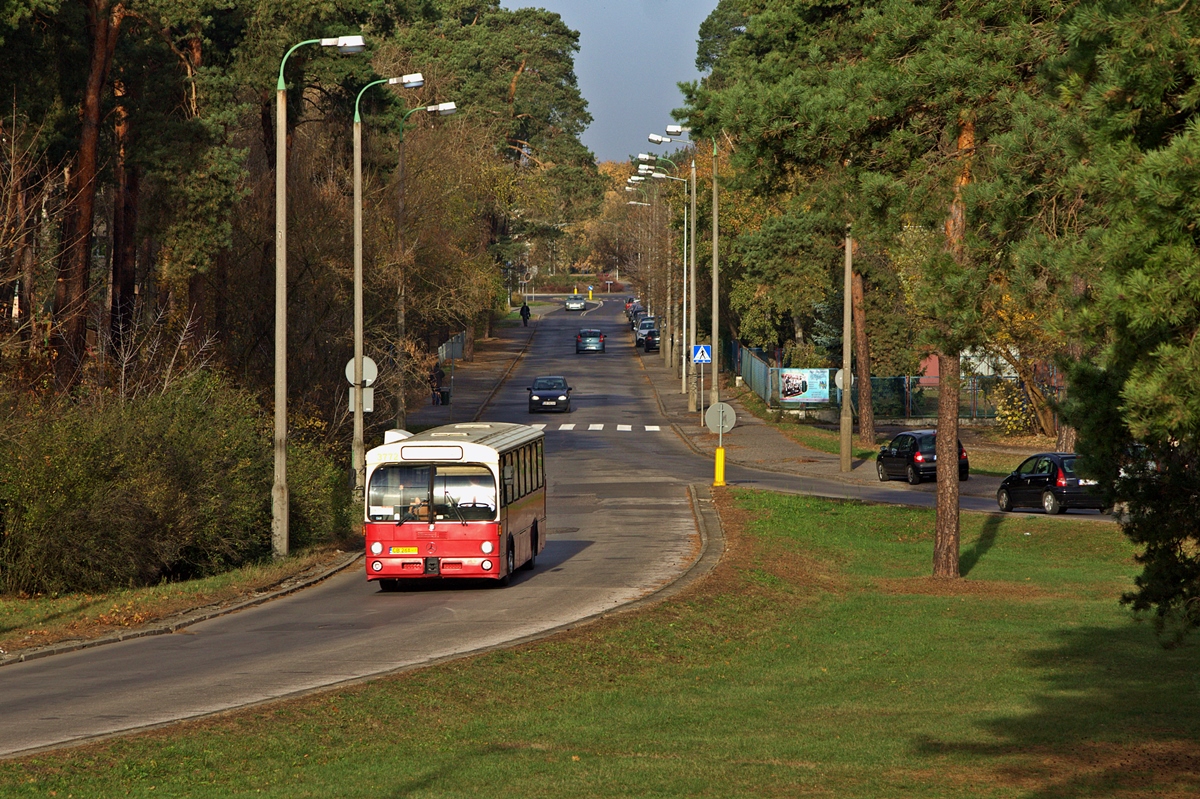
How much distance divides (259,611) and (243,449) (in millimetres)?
5251

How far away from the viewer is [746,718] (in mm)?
13047

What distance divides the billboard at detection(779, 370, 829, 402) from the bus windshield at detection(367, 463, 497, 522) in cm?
4562

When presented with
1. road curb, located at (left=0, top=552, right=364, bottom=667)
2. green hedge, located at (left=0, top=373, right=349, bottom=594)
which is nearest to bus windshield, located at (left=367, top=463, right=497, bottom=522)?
road curb, located at (left=0, top=552, right=364, bottom=667)

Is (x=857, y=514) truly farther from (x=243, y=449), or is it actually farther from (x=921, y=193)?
(x=921, y=193)

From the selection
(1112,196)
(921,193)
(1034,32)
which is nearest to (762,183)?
(921,193)

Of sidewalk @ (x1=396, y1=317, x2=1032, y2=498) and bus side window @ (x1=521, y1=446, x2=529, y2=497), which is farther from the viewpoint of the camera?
sidewalk @ (x1=396, y1=317, x2=1032, y2=498)

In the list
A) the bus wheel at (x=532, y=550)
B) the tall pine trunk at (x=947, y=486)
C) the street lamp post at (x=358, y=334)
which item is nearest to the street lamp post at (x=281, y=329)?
the street lamp post at (x=358, y=334)

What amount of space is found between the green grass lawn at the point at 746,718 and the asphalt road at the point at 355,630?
1137 millimetres

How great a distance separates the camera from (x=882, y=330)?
218 feet

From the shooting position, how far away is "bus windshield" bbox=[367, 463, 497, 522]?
21469 millimetres

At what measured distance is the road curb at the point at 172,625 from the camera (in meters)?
16.7

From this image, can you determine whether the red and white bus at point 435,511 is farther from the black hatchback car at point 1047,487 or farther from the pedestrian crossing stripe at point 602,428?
the pedestrian crossing stripe at point 602,428

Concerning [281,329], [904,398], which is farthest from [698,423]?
[281,329]

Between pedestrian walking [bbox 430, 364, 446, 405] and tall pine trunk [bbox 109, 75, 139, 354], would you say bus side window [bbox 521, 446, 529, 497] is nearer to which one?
tall pine trunk [bbox 109, 75, 139, 354]
